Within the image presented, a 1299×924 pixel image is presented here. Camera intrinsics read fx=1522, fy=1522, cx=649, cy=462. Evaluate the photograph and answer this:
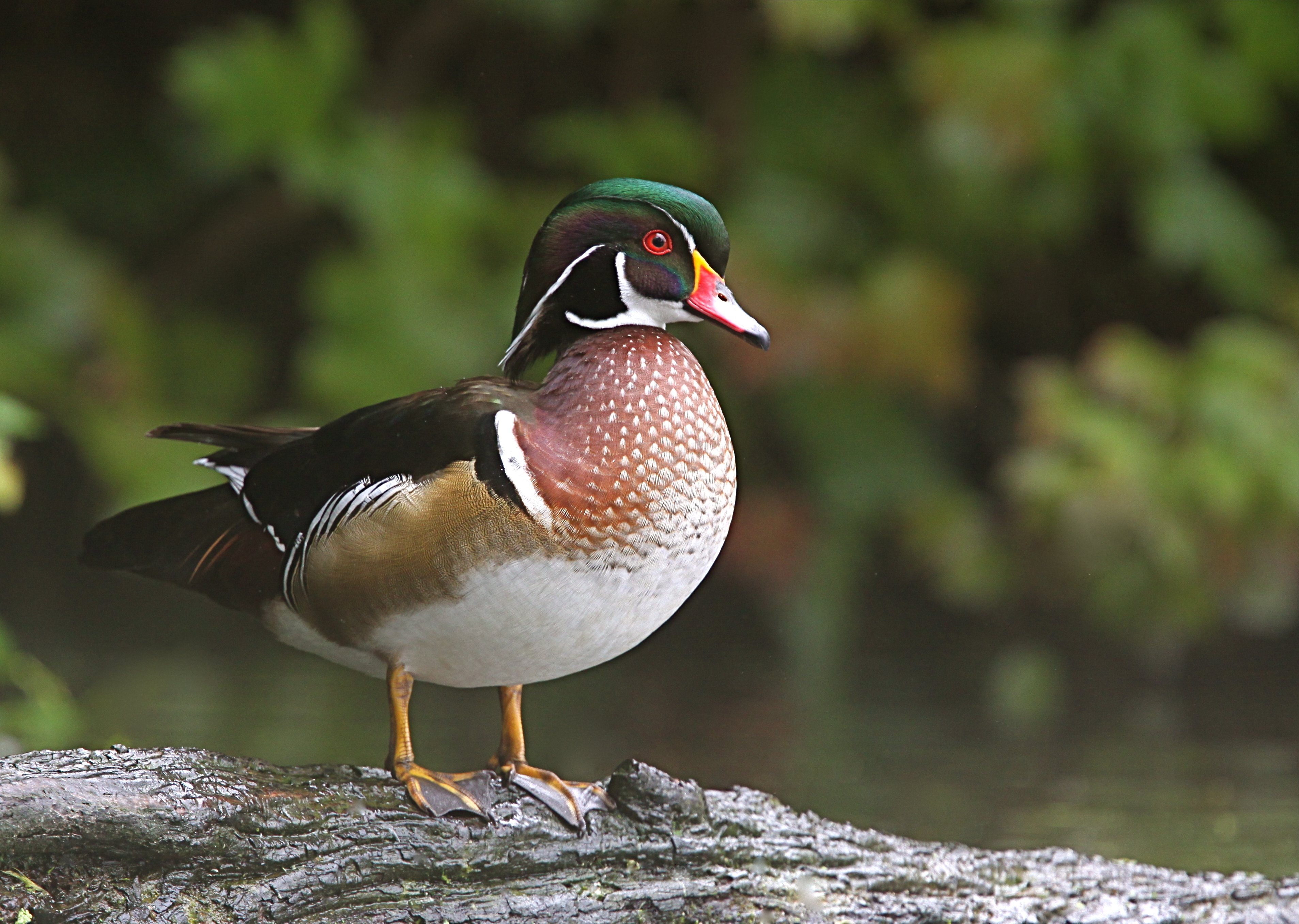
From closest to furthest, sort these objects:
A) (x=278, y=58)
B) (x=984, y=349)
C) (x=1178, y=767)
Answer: (x=1178, y=767), (x=278, y=58), (x=984, y=349)

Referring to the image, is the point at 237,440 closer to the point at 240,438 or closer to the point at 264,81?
the point at 240,438

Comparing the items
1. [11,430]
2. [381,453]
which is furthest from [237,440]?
[11,430]

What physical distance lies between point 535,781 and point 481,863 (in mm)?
122

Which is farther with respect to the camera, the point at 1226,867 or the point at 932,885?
the point at 1226,867

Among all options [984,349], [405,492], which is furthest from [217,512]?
[984,349]

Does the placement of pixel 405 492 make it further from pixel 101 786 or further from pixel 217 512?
pixel 101 786

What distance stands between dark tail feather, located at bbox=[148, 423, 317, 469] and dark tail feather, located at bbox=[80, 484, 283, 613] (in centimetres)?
5

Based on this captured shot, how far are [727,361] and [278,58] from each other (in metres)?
1.71

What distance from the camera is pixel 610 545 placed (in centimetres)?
162

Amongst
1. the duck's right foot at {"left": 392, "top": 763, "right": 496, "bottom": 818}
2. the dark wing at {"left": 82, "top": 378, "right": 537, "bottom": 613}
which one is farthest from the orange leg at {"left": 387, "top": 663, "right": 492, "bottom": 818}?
the dark wing at {"left": 82, "top": 378, "right": 537, "bottom": 613}

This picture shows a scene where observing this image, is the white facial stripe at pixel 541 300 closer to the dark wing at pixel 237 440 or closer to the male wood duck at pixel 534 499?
the male wood duck at pixel 534 499

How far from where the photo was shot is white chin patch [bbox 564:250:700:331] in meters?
1.71

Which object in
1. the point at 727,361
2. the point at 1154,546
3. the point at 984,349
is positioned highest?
the point at 984,349

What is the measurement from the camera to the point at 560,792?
180 centimetres
